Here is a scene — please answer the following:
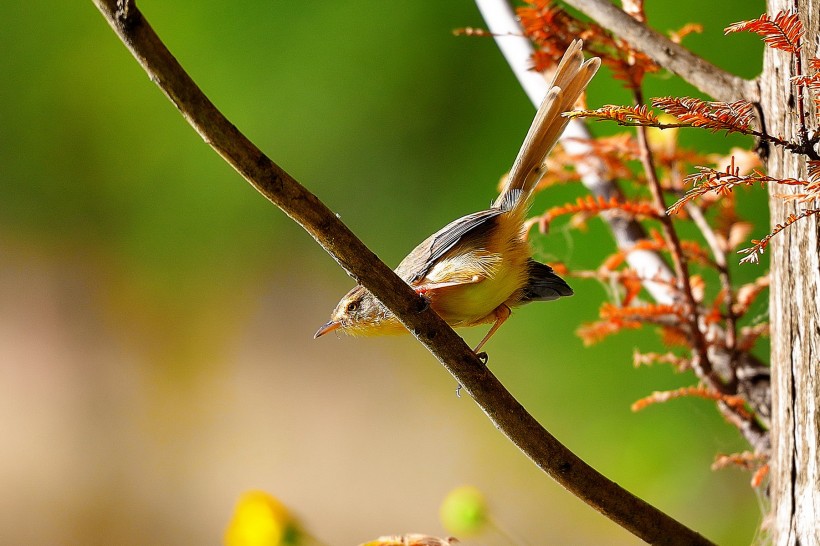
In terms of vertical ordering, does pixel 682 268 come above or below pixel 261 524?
above

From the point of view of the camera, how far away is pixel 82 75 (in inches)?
66.1

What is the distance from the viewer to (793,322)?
673mm

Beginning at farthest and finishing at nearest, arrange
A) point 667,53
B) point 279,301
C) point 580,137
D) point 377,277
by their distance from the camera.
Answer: point 279,301, point 580,137, point 667,53, point 377,277

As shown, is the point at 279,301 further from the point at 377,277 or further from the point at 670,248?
the point at 377,277

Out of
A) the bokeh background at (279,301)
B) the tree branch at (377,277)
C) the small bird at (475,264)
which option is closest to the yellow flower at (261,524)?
the small bird at (475,264)

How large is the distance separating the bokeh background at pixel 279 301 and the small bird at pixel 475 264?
827mm

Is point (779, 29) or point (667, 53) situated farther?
point (667, 53)

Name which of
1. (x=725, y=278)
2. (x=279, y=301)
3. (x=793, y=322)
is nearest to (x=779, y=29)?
(x=793, y=322)

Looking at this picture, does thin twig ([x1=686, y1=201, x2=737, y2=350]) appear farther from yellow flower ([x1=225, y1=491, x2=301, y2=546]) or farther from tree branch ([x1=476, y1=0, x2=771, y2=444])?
yellow flower ([x1=225, y1=491, x2=301, y2=546])

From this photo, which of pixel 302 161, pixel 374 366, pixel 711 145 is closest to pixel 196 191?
pixel 302 161

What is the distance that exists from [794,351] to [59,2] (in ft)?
5.41

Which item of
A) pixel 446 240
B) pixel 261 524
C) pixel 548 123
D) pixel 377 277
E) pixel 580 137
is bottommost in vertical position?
pixel 261 524

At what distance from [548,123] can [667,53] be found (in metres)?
0.14

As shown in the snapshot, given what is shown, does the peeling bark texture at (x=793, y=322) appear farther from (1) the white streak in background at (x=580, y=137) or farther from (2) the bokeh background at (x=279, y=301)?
(2) the bokeh background at (x=279, y=301)
